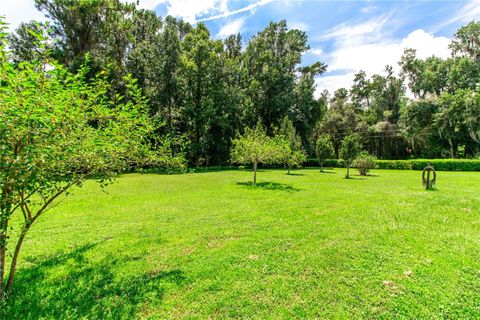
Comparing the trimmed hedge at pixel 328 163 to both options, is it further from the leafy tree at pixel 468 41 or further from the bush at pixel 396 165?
the leafy tree at pixel 468 41

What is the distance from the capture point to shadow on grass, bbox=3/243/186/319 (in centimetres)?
325

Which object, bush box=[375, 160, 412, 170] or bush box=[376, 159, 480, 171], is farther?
bush box=[375, 160, 412, 170]

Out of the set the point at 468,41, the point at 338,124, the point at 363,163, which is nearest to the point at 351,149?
the point at 363,163

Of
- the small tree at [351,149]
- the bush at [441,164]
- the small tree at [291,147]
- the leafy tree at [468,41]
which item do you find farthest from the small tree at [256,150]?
the leafy tree at [468,41]

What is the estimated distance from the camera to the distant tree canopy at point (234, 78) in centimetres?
2722

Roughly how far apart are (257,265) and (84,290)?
2.87 m

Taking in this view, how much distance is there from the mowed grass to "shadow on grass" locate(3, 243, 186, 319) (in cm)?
2

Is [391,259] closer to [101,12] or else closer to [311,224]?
[311,224]

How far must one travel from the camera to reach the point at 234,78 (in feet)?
122

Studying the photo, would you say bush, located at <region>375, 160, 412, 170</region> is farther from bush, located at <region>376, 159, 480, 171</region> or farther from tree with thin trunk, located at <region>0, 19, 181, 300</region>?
tree with thin trunk, located at <region>0, 19, 181, 300</region>

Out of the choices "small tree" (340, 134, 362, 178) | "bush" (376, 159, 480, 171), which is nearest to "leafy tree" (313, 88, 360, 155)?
"bush" (376, 159, 480, 171)

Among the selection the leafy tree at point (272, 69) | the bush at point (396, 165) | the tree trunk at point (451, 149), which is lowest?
the bush at point (396, 165)

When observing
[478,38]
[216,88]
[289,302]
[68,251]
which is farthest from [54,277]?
[478,38]

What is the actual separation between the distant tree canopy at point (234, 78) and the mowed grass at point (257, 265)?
78.5 ft
